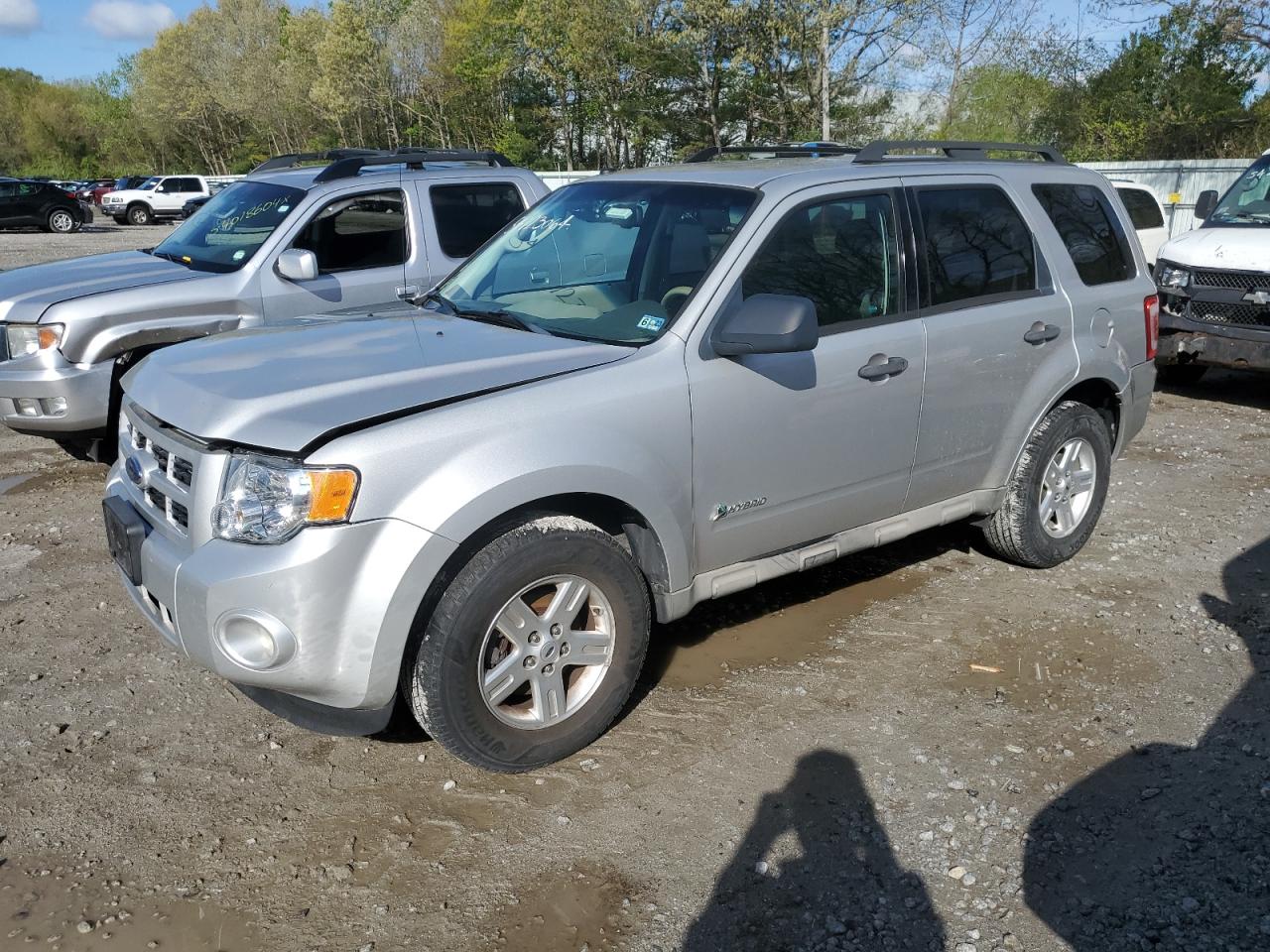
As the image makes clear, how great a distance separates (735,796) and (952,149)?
3197mm

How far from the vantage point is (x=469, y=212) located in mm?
7543

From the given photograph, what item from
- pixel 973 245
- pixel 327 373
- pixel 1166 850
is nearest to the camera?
pixel 1166 850

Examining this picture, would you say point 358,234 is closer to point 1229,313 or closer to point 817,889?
point 817,889

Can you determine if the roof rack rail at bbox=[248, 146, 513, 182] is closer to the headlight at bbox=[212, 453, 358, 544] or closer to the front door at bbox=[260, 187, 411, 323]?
the front door at bbox=[260, 187, 411, 323]

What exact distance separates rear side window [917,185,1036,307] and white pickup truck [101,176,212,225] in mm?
37695

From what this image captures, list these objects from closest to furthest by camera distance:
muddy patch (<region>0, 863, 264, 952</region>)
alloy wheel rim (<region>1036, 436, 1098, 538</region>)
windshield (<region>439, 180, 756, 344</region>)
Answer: muddy patch (<region>0, 863, 264, 952</region>) → windshield (<region>439, 180, 756, 344</region>) → alloy wheel rim (<region>1036, 436, 1098, 538</region>)

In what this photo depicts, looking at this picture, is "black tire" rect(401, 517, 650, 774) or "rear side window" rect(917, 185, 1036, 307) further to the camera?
"rear side window" rect(917, 185, 1036, 307)

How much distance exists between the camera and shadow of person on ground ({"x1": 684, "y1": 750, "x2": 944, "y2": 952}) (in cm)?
280

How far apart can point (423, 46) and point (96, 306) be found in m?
48.1

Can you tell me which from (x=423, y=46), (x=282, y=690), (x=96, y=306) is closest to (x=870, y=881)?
(x=282, y=690)

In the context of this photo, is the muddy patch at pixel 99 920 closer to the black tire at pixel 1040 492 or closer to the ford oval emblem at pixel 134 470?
the ford oval emblem at pixel 134 470

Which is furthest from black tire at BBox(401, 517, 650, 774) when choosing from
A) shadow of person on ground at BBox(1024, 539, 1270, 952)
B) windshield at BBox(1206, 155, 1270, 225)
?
windshield at BBox(1206, 155, 1270, 225)

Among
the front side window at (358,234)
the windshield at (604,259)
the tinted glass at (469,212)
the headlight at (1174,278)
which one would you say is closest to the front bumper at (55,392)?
→ the front side window at (358,234)

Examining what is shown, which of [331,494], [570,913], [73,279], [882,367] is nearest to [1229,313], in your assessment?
[882,367]
